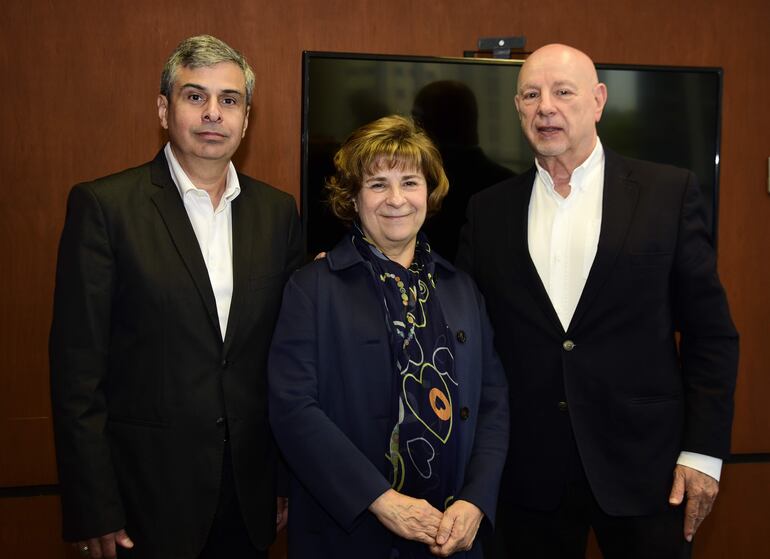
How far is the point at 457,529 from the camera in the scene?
1597 mm

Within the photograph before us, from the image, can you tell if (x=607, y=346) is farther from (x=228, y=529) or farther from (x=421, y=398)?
(x=228, y=529)

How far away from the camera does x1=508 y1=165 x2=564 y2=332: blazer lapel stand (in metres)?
1.87

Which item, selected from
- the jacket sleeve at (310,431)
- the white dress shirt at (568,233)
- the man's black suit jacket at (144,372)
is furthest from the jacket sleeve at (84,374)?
the white dress shirt at (568,233)

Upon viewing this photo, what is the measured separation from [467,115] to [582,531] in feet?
4.68

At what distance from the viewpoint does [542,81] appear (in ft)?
6.47

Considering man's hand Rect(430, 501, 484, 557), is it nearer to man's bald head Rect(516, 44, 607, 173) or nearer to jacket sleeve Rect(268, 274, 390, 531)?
jacket sleeve Rect(268, 274, 390, 531)

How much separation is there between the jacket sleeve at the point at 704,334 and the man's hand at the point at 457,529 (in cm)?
61

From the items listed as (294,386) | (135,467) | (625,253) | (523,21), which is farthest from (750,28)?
(135,467)

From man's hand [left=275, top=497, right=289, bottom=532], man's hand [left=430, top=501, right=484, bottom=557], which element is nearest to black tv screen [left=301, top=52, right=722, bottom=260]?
man's hand [left=275, top=497, right=289, bottom=532]

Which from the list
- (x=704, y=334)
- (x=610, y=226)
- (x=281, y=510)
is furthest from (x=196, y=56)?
(x=704, y=334)

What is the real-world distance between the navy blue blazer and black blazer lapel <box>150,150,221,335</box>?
18 cm

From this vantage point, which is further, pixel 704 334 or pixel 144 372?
pixel 704 334

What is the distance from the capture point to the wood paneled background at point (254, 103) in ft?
8.64

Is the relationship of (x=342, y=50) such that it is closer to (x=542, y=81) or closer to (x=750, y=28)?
(x=542, y=81)
